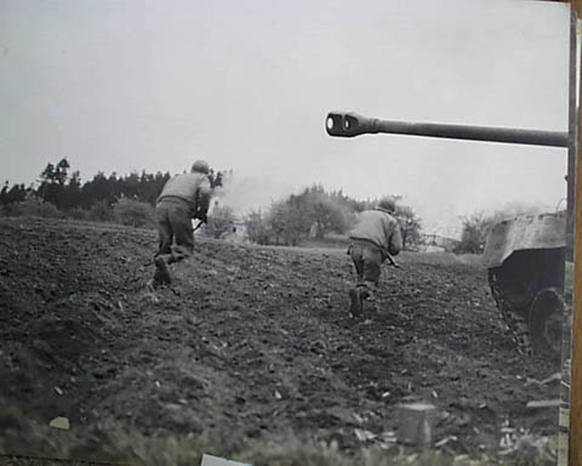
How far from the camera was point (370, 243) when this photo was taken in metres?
1.76

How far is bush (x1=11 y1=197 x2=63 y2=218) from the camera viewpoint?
176 cm

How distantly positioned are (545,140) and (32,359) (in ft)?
4.60

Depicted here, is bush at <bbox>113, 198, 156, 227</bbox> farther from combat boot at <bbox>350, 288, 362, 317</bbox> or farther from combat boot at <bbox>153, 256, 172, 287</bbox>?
combat boot at <bbox>350, 288, 362, 317</bbox>

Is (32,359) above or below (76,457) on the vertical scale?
above

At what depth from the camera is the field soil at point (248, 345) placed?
5.55 feet

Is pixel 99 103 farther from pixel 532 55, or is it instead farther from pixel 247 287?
pixel 532 55

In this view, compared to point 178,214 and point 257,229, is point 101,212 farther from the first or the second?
point 257,229

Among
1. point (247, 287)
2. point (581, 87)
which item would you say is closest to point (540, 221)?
point (581, 87)

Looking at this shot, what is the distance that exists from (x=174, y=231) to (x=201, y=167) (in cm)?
18

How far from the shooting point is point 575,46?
1810 mm

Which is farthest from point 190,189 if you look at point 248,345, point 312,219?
point 248,345

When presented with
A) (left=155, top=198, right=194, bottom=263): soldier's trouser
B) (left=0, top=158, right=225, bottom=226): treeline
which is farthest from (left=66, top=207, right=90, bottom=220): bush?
(left=155, top=198, right=194, bottom=263): soldier's trouser

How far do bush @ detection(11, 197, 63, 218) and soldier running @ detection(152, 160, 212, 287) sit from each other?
0.88ft

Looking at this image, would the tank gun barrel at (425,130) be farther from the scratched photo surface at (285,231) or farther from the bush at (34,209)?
the bush at (34,209)
